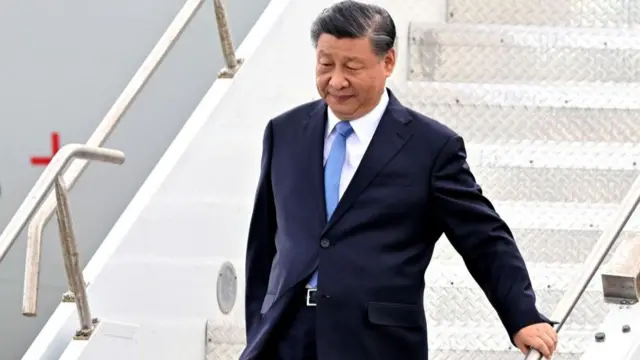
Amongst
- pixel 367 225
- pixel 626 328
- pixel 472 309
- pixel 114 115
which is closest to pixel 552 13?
pixel 472 309

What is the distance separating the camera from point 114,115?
3951mm

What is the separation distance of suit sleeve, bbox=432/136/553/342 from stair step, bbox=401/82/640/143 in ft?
7.44

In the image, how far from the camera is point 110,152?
3656mm

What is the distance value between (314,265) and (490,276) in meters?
0.33

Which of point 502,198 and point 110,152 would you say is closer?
point 110,152

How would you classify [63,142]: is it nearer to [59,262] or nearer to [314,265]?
[59,262]

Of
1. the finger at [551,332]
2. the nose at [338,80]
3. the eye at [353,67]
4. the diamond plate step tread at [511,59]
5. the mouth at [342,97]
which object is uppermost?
the diamond plate step tread at [511,59]

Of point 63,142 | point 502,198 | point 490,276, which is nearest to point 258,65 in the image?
point 502,198

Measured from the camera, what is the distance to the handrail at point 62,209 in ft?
11.4

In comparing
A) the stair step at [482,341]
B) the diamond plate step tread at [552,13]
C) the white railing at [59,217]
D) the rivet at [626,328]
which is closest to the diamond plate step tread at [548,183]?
the stair step at [482,341]

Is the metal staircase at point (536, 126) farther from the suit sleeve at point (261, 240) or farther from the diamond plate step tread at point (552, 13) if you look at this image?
the suit sleeve at point (261, 240)

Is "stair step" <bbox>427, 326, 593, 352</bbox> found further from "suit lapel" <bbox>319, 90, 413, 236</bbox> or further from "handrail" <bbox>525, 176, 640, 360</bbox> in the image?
"suit lapel" <bbox>319, 90, 413, 236</bbox>

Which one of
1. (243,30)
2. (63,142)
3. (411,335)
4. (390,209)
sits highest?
(243,30)

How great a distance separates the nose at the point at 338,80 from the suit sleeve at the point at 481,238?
0.78ft
